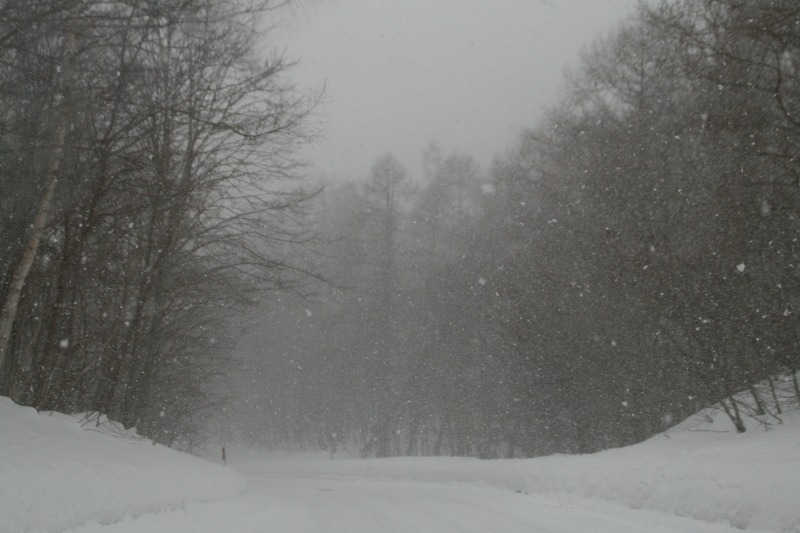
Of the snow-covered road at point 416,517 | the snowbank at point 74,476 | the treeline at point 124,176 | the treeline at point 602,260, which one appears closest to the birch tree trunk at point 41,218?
the treeline at point 124,176

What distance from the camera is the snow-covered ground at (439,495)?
6.15 meters

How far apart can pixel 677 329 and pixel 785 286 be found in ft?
9.24

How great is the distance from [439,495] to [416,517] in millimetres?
4124

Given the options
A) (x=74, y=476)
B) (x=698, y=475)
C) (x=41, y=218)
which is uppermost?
(x=41, y=218)

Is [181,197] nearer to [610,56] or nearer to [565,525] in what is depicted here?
[565,525]

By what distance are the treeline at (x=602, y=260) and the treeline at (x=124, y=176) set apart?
7.66 meters

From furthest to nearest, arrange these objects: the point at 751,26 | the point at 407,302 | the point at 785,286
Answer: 1. the point at 407,302
2. the point at 785,286
3. the point at 751,26

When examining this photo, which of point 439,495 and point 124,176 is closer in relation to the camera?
point 124,176

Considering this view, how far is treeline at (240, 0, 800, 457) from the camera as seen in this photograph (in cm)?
1009

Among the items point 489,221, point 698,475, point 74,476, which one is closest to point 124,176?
point 74,476

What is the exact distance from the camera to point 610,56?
1898 centimetres

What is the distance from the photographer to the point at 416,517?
30.2 feet

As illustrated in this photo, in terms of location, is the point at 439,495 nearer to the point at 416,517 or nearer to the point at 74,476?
the point at 416,517

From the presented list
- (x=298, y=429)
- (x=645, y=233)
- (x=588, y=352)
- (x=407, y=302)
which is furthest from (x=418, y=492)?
(x=298, y=429)
